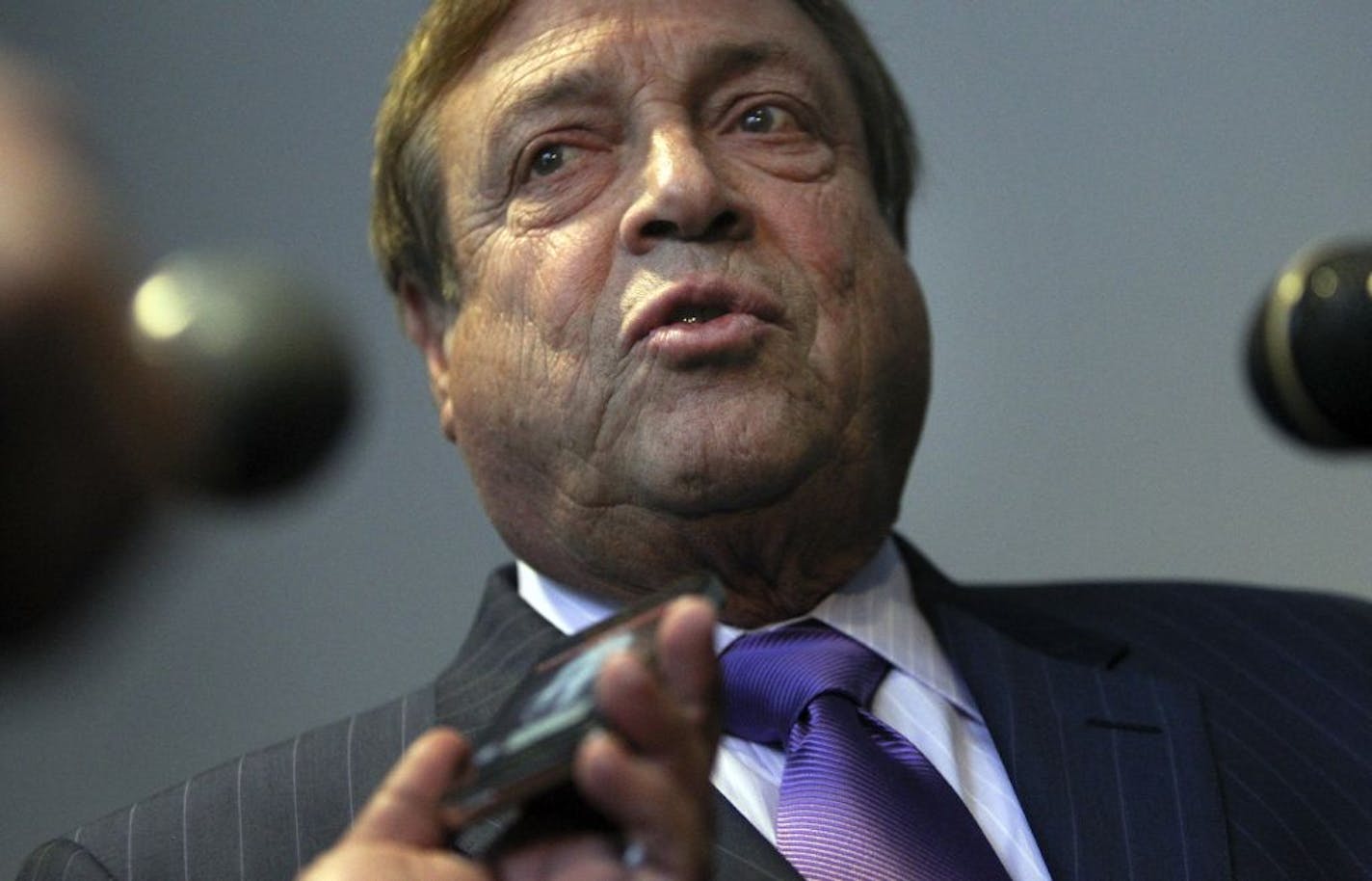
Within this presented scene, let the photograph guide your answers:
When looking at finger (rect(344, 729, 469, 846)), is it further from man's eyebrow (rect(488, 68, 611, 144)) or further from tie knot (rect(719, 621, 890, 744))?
man's eyebrow (rect(488, 68, 611, 144))

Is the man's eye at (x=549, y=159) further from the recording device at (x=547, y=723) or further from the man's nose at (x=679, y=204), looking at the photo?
the recording device at (x=547, y=723)

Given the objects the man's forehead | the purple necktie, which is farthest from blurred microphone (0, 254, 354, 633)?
the man's forehead

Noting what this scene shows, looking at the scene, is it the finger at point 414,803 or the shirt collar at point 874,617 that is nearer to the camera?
the finger at point 414,803

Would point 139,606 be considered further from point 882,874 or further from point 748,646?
point 748,646

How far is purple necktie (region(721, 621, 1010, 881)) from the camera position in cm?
177

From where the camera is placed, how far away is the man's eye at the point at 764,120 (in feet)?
7.25

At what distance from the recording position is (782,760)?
1.96 meters

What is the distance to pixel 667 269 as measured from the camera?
6.57 ft

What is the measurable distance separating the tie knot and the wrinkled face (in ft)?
0.56

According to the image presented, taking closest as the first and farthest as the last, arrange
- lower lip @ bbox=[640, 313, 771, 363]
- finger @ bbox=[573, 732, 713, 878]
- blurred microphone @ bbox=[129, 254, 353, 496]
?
1. finger @ bbox=[573, 732, 713, 878]
2. blurred microphone @ bbox=[129, 254, 353, 496]
3. lower lip @ bbox=[640, 313, 771, 363]

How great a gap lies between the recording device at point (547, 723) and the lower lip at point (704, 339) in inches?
29.2

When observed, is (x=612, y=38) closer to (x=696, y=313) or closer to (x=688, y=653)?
(x=696, y=313)

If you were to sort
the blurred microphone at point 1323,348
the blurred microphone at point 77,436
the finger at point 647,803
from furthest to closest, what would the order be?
the blurred microphone at point 1323,348, the finger at point 647,803, the blurred microphone at point 77,436

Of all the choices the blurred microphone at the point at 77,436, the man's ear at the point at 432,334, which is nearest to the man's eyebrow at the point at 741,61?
the man's ear at the point at 432,334
